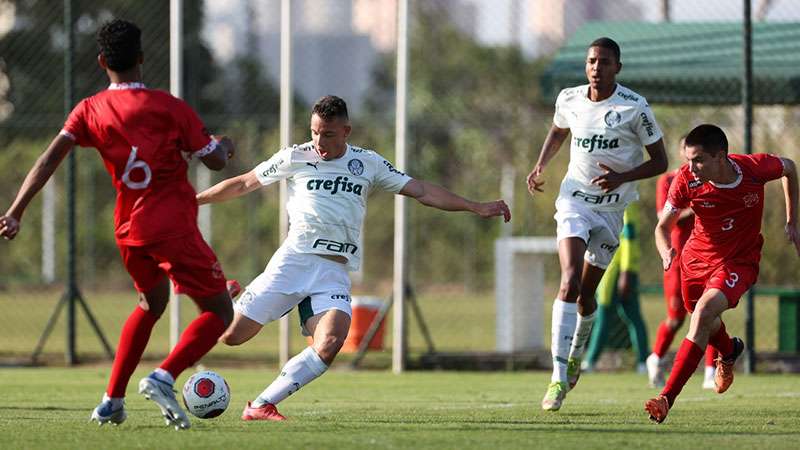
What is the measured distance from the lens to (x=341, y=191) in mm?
8406

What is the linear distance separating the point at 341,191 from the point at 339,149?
0.26 meters

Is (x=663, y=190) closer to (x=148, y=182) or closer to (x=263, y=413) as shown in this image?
(x=263, y=413)

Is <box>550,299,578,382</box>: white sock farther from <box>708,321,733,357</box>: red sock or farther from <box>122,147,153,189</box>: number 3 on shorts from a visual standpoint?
<box>122,147,153,189</box>: number 3 on shorts

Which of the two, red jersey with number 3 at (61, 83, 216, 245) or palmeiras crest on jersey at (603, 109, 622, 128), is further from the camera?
palmeiras crest on jersey at (603, 109, 622, 128)

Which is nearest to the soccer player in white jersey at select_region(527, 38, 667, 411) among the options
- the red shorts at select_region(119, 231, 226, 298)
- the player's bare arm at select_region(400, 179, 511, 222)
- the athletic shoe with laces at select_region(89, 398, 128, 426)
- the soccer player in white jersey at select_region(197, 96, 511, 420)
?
the player's bare arm at select_region(400, 179, 511, 222)

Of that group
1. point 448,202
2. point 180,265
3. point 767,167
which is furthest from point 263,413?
point 767,167

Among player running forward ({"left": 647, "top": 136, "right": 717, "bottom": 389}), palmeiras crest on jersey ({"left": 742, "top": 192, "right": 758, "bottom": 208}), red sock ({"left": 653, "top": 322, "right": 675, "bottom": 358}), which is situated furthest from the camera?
red sock ({"left": 653, "top": 322, "right": 675, "bottom": 358})

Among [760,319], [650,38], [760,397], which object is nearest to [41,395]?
[760,397]

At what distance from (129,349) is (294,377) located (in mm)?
1066

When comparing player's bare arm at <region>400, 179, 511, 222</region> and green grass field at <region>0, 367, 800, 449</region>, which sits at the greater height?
player's bare arm at <region>400, 179, 511, 222</region>

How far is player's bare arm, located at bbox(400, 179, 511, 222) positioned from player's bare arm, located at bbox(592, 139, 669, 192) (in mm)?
1153

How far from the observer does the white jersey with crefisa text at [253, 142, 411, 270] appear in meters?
8.38

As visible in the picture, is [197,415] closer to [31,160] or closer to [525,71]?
[31,160]

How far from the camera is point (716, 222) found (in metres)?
8.66
